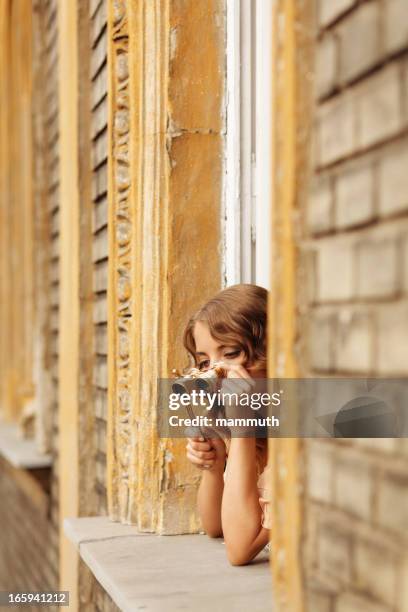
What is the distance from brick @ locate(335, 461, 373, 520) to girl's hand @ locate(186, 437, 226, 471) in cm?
97

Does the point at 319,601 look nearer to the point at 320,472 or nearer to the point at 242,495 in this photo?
the point at 320,472

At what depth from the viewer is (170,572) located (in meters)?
2.36

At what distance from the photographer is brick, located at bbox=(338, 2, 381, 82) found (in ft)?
4.30

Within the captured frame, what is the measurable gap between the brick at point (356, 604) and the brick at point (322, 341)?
13.0 inches

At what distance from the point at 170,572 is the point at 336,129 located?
1.34 meters

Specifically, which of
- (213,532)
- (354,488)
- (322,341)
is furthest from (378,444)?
(213,532)

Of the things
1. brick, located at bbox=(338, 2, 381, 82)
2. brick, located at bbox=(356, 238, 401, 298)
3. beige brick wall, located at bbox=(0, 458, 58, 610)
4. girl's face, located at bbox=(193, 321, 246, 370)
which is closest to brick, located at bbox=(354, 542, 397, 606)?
brick, located at bbox=(356, 238, 401, 298)

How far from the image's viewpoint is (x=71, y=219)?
376 centimetres

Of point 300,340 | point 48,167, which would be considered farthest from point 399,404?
point 48,167

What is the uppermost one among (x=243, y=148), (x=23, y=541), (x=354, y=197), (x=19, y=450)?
(x=243, y=148)

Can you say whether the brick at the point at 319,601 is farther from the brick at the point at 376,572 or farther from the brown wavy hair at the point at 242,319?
the brown wavy hair at the point at 242,319

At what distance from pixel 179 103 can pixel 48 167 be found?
2.51 metres

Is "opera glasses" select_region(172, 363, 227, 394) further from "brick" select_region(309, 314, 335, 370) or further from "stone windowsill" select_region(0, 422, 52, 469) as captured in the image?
"stone windowsill" select_region(0, 422, 52, 469)

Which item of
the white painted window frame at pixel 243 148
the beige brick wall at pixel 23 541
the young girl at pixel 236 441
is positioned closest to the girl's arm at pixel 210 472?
the young girl at pixel 236 441
